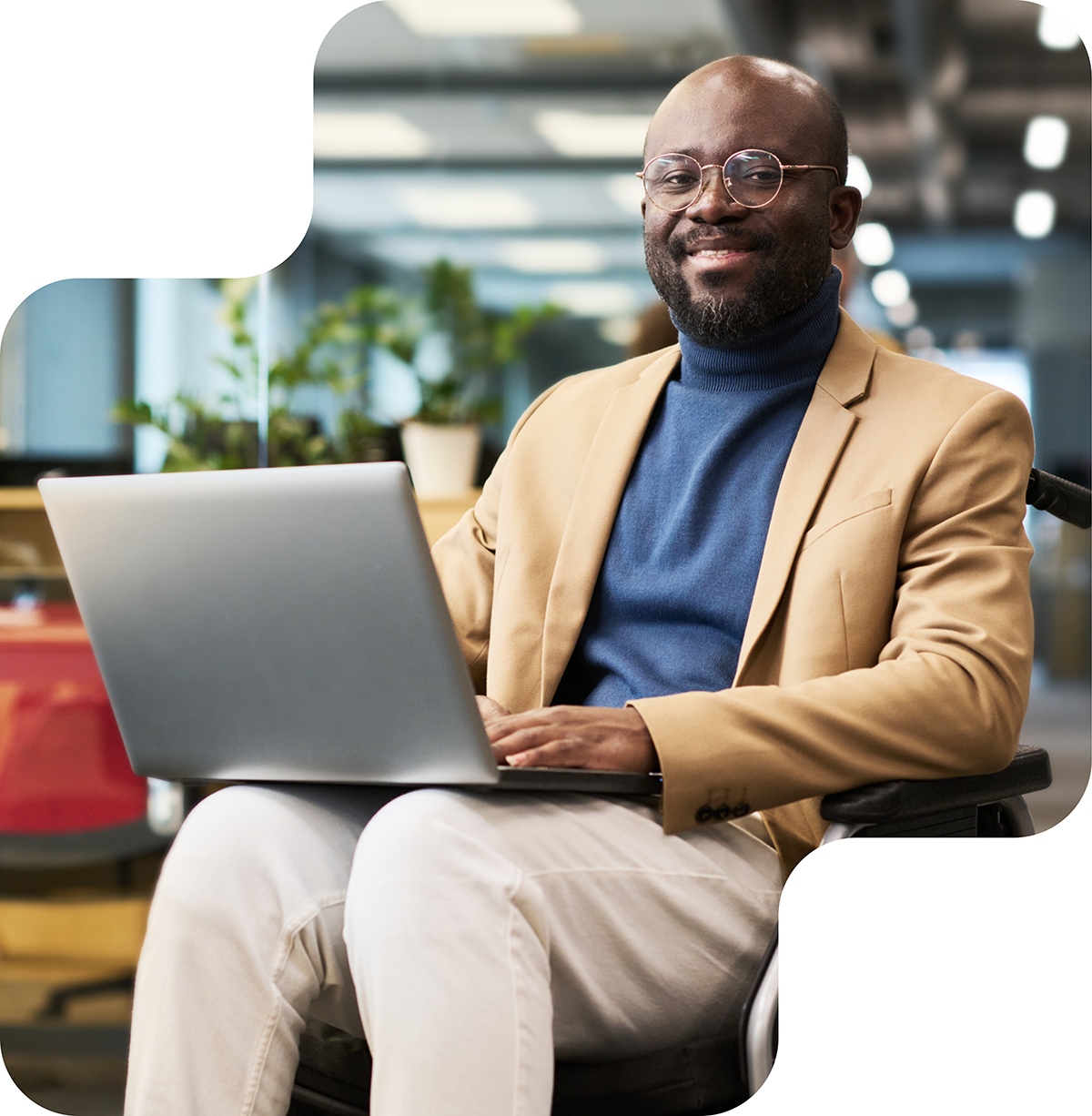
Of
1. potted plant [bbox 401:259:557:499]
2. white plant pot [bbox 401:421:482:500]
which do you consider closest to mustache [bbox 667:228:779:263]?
white plant pot [bbox 401:421:482:500]

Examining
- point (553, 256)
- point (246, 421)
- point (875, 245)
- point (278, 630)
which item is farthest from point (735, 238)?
point (875, 245)

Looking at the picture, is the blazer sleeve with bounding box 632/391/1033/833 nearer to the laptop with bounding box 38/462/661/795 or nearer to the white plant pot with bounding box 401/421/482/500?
the laptop with bounding box 38/462/661/795

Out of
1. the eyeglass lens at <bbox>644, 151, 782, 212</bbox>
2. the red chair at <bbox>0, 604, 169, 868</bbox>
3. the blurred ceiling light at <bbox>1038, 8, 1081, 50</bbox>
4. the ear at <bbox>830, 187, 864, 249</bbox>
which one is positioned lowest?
the red chair at <bbox>0, 604, 169, 868</bbox>

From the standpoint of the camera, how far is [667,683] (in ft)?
4.66

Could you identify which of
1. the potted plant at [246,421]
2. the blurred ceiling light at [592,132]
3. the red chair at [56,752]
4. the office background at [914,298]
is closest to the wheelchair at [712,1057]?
the red chair at [56,752]

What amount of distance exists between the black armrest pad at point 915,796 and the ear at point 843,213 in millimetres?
664

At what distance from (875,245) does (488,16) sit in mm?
2101

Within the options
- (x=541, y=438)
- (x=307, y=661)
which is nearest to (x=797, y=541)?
(x=541, y=438)

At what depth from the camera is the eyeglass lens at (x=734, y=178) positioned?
4.83 feet

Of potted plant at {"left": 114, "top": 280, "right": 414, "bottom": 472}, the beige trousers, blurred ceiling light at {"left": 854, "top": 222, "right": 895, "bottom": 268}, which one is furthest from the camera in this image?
blurred ceiling light at {"left": 854, "top": 222, "right": 895, "bottom": 268}

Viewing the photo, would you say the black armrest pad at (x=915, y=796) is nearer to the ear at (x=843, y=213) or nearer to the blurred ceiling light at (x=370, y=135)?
the ear at (x=843, y=213)

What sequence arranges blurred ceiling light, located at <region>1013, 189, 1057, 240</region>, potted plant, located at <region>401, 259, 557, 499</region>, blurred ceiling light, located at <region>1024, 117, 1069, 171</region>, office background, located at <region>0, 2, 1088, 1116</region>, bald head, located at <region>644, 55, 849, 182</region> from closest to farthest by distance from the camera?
bald head, located at <region>644, 55, 849, 182</region>, office background, located at <region>0, 2, 1088, 1116</region>, potted plant, located at <region>401, 259, 557, 499</region>, blurred ceiling light, located at <region>1024, 117, 1069, 171</region>, blurred ceiling light, located at <region>1013, 189, 1057, 240</region>

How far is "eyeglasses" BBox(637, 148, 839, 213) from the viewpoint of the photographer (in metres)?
1.47

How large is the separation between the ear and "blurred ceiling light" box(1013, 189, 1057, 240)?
492 centimetres
